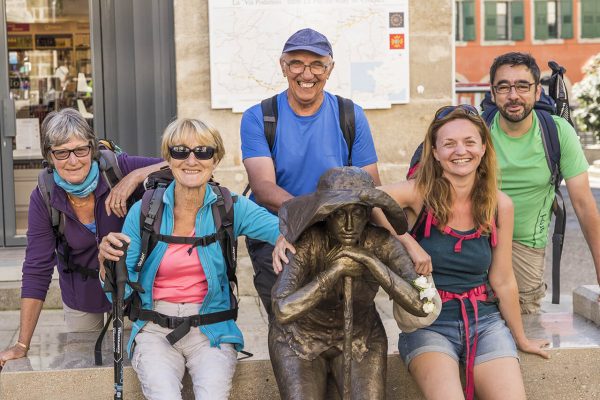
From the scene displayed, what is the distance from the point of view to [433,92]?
735 cm

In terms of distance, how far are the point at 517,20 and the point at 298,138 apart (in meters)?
47.8

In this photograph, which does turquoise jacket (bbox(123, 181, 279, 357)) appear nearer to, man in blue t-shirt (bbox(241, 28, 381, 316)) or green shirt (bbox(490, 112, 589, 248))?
man in blue t-shirt (bbox(241, 28, 381, 316))

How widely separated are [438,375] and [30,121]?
17.0 ft

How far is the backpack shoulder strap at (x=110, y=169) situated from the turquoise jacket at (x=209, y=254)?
43 centimetres

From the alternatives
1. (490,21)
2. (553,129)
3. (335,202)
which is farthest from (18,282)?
(490,21)

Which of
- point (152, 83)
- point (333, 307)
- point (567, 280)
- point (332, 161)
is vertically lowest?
point (567, 280)

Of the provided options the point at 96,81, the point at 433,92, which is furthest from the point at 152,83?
the point at 433,92

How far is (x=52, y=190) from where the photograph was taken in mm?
4664

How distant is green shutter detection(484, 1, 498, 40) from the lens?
49.9m

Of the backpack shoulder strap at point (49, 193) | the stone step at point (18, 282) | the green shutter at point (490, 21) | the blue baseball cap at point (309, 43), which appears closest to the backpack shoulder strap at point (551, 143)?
the blue baseball cap at point (309, 43)

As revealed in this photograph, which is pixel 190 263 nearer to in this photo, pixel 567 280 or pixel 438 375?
pixel 438 375

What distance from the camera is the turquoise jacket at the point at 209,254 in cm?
429

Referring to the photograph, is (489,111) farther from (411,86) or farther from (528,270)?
(411,86)

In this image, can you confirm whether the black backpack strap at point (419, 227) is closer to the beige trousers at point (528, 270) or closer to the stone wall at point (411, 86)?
the beige trousers at point (528, 270)
